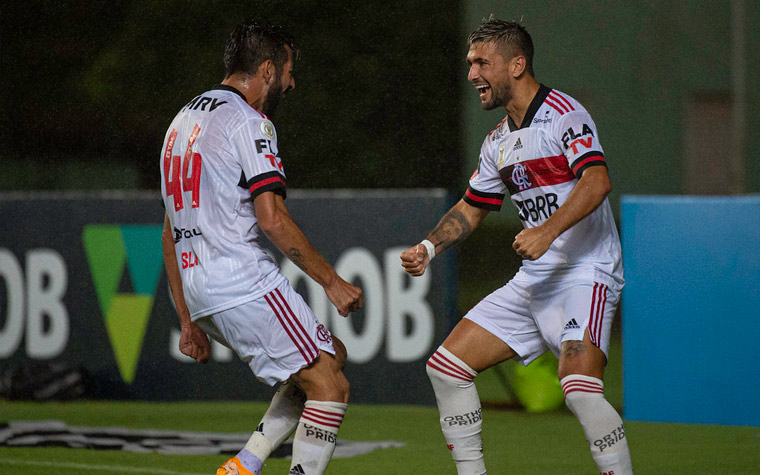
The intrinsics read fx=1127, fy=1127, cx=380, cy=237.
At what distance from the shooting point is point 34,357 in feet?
28.4

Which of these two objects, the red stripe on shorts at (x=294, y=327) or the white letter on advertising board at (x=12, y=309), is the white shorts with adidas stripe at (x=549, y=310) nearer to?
the red stripe on shorts at (x=294, y=327)

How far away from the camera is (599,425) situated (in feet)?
14.6

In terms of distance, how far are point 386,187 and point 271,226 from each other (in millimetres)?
15109

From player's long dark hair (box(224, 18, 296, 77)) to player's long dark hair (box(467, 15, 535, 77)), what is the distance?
89cm

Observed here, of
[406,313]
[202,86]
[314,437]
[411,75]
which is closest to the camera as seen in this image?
[314,437]

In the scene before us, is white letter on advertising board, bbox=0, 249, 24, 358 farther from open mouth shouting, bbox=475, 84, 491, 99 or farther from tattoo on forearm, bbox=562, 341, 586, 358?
tattoo on forearm, bbox=562, 341, 586, 358

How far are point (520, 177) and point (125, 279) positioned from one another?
451cm

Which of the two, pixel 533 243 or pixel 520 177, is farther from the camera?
pixel 520 177

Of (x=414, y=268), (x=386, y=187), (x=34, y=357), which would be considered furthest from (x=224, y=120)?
(x=386, y=187)

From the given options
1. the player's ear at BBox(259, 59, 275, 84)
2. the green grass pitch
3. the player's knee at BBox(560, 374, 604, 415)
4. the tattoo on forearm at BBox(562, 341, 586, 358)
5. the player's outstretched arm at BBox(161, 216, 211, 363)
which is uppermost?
the player's ear at BBox(259, 59, 275, 84)

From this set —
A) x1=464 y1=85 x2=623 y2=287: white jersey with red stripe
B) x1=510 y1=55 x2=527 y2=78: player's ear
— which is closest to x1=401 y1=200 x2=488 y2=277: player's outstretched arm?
x1=464 y1=85 x2=623 y2=287: white jersey with red stripe

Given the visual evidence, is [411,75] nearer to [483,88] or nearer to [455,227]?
[455,227]

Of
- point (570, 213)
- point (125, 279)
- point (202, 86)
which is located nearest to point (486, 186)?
point (570, 213)

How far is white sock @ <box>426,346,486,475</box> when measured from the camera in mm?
4801
